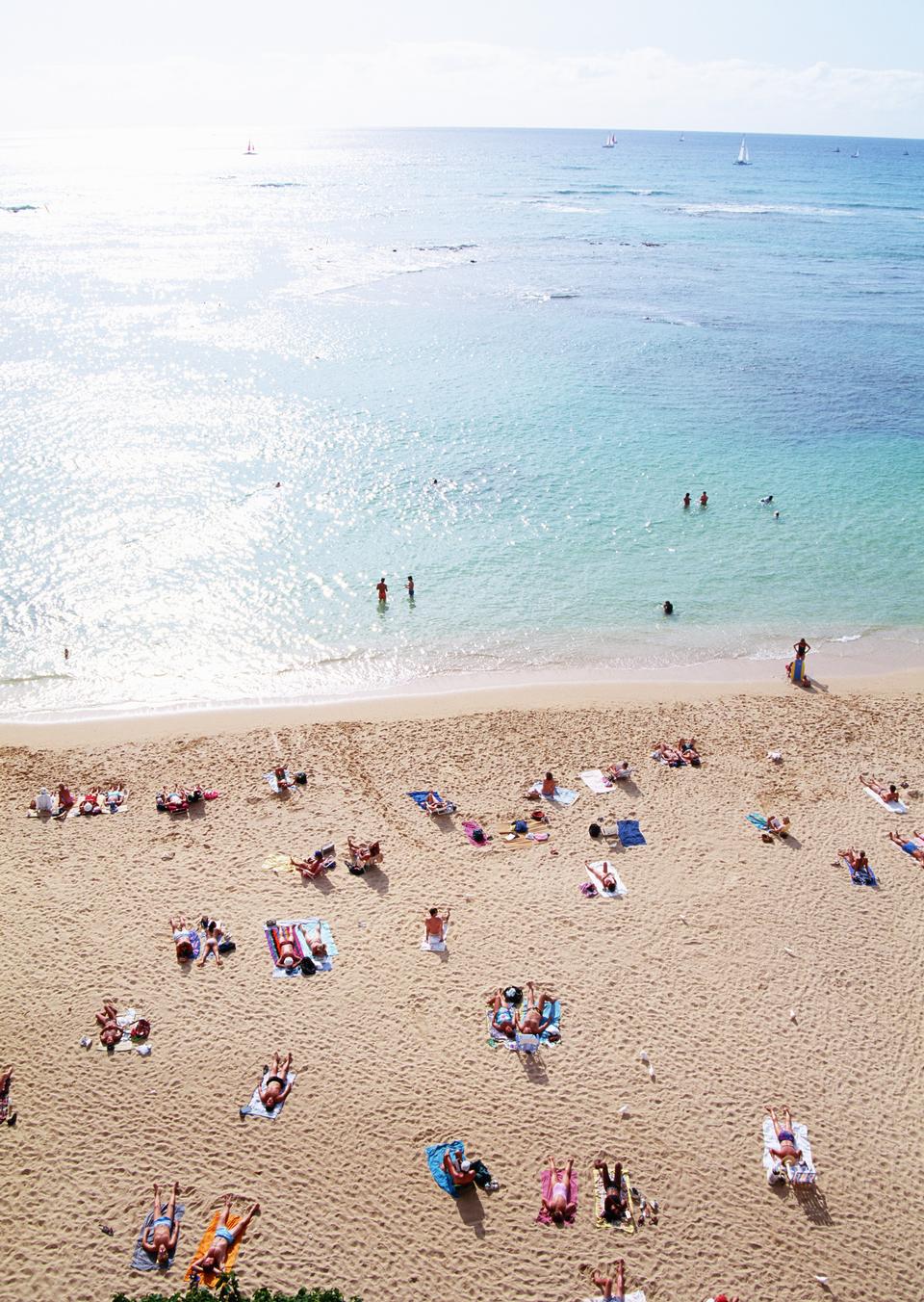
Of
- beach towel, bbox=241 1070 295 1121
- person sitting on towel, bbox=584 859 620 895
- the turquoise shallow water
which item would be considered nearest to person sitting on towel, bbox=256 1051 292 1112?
beach towel, bbox=241 1070 295 1121

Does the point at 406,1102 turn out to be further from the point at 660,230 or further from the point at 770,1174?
the point at 660,230

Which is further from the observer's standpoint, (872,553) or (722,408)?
(722,408)

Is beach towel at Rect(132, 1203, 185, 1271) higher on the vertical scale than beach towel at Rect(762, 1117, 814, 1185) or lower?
higher

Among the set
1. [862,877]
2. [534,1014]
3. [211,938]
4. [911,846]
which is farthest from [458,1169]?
[911,846]

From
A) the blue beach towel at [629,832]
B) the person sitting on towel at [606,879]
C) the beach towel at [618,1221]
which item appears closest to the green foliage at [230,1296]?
the beach towel at [618,1221]

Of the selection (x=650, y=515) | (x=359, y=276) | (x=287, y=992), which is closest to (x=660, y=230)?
(x=359, y=276)

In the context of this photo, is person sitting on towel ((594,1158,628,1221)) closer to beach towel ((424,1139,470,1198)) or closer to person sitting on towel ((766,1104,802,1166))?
beach towel ((424,1139,470,1198))
